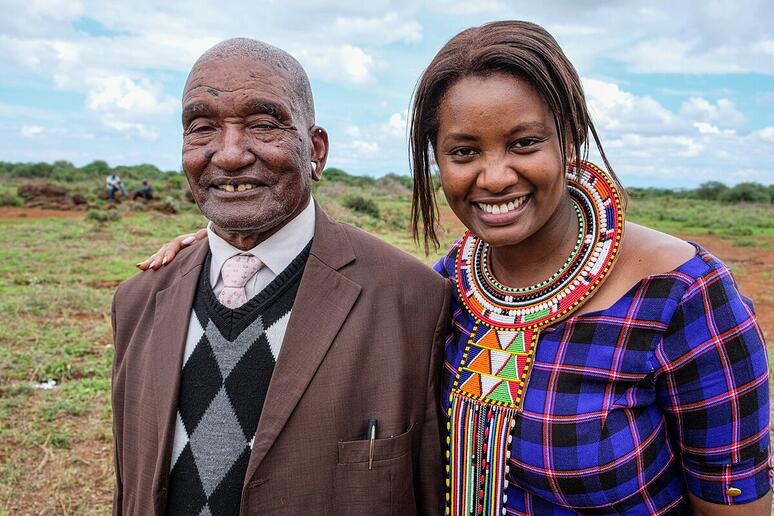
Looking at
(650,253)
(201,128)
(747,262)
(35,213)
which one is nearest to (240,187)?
(201,128)

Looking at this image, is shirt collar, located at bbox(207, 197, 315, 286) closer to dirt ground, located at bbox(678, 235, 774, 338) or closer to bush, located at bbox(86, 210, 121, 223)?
dirt ground, located at bbox(678, 235, 774, 338)

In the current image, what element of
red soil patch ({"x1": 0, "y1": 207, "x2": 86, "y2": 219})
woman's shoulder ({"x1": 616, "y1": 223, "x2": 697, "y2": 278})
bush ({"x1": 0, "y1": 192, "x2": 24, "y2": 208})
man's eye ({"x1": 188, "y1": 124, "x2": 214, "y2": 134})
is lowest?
red soil patch ({"x1": 0, "y1": 207, "x2": 86, "y2": 219})

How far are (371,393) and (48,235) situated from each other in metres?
14.9

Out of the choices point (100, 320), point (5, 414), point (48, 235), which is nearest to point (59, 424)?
point (5, 414)

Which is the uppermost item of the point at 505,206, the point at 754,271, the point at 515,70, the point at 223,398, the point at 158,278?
the point at 515,70

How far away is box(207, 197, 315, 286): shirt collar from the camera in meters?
1.91

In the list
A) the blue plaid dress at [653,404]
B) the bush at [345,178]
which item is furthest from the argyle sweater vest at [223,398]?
the bush at [345,178]

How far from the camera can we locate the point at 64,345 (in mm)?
6344

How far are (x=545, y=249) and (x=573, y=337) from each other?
0.28 m

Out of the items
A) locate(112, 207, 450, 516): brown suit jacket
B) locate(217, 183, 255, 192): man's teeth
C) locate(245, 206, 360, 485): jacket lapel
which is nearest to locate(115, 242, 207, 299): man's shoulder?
locate(112, 207, 450, 516): brown suit jacket

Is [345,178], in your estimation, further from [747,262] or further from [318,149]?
[318,149]

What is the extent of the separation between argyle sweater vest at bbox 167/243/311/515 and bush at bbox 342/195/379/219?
18.5 m

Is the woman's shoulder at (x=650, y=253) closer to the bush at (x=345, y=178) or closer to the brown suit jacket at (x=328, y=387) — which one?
the brown suit jacket at (x=328, y=387)

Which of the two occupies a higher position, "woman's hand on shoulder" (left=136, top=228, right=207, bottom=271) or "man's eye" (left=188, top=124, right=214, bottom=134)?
"man's eye" (left=188, top=124, right=214, bottom=134)
